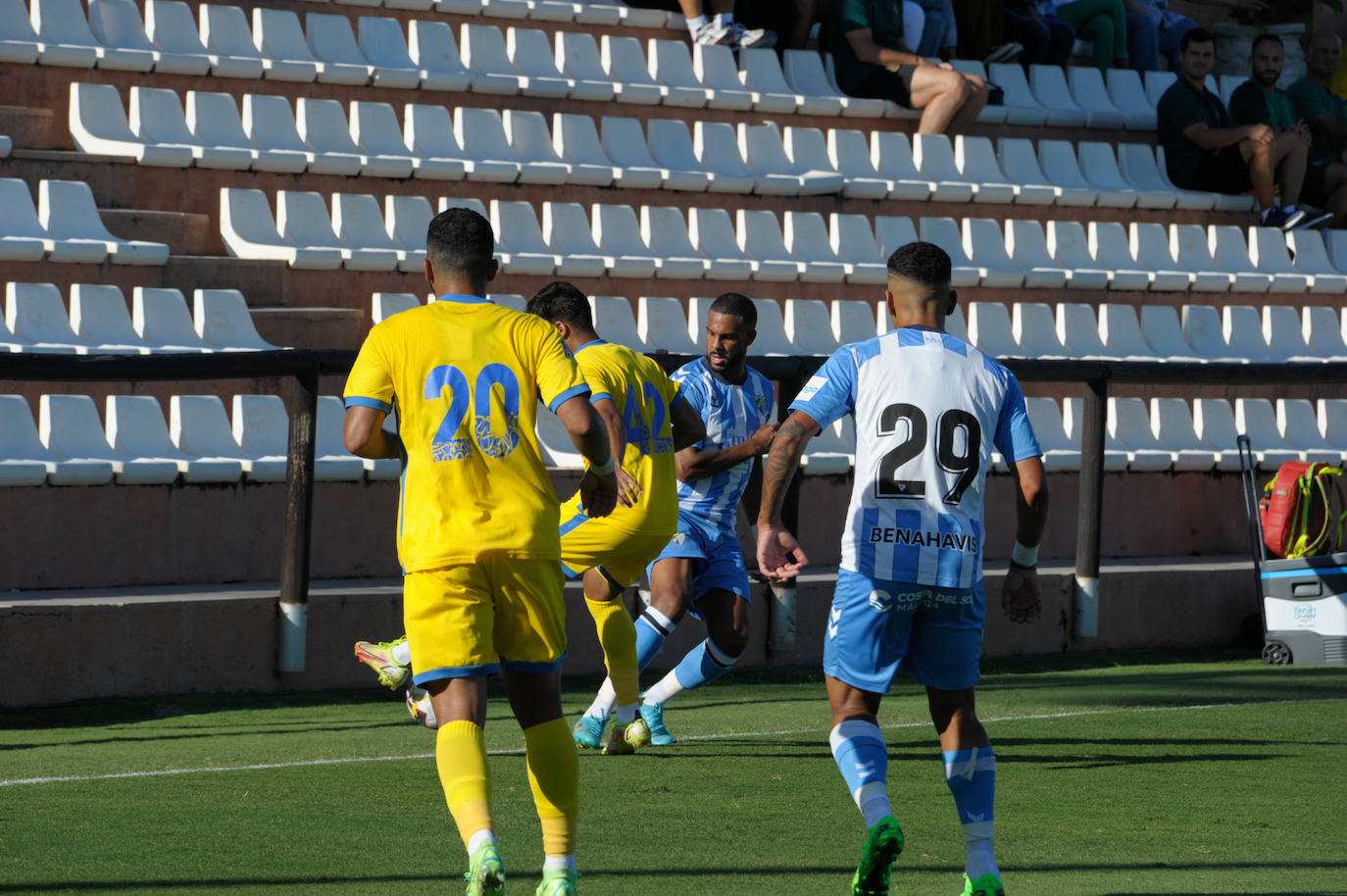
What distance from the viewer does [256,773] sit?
22.1ft

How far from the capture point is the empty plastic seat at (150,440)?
31.1ft

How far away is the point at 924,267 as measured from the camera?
201 inches

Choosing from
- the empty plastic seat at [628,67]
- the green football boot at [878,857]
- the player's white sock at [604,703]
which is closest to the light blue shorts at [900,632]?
the green football boot at [878,857]

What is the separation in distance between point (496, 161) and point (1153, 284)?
18.3ft

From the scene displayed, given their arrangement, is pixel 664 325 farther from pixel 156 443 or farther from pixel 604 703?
pixel 604 703

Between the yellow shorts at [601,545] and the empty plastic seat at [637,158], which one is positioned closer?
the yellow shorts at [601,545]

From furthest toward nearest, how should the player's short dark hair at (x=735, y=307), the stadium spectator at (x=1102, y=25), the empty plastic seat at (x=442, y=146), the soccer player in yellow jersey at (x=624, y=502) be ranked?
the stadium spectator at (x=1102, y=25) → the empty plastic seat at (x=442, y=146) → the player's short dark hair at (x=735, y=307) → the soccer player in yellow jersey at (x=624, y=502)

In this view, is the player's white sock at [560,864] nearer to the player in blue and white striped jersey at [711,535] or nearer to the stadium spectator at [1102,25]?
the player in blue and white striped jersey at [711,535]

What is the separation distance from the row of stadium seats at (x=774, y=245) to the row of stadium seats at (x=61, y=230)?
0.94 meters

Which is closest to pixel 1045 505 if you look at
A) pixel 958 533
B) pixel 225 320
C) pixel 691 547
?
pixel 958 533

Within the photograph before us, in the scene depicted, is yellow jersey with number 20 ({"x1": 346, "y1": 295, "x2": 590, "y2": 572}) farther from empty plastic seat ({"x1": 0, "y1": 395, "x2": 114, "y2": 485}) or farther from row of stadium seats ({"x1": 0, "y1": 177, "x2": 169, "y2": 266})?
row of stadium seats ({"x1": 0, "y1": 177, "x2": 169, "y2": 266})

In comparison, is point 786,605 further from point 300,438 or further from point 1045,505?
point 1045,505

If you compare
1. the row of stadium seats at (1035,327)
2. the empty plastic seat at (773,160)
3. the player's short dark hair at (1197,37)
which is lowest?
the row of stadium seats at (1035,327)

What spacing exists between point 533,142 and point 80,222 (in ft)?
12.0
